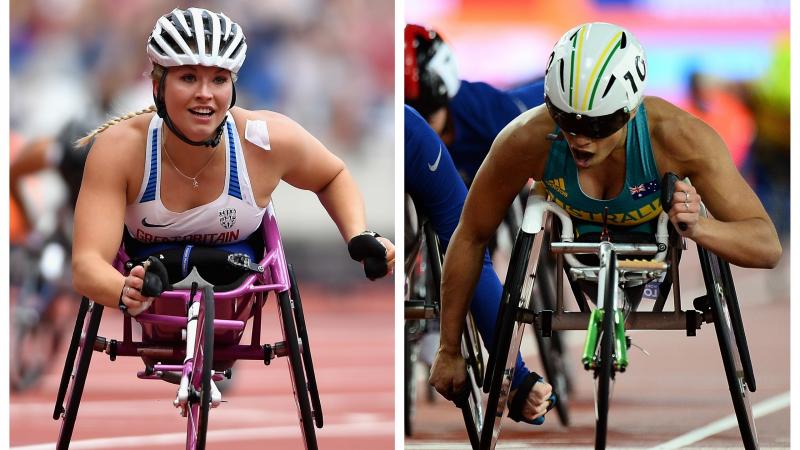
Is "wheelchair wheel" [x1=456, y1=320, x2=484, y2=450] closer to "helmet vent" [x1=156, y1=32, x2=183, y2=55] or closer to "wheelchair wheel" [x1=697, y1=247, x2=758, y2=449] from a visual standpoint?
"wheelchair wheel" [x1=697, y1=247, x2=758, y2=449]

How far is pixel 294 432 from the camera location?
804 centimetres

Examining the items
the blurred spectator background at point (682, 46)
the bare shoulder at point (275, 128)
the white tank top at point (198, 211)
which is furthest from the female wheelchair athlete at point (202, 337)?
the blurred spectator background at point (682, 46)

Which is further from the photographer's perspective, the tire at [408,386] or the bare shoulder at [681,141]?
the tire at [408,386]

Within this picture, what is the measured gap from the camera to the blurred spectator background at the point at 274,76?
370 inches

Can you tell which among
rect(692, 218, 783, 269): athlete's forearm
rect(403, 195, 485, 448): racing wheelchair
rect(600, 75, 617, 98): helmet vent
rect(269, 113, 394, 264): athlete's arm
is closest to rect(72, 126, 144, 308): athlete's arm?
rect(269, 113, 394, 264): athlete's arm

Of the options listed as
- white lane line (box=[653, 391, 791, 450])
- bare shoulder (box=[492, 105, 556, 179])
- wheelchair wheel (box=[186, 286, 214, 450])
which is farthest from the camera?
white lane line (box=[653, 391, 791, 450])

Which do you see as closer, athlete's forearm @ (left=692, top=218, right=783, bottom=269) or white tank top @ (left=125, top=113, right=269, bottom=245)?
athlete's forearm @ (left=692, top=218, right=783, bottom=269)

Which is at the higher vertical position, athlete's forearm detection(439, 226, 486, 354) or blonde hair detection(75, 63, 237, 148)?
blonde hair detection(75, 63, 237, 148)

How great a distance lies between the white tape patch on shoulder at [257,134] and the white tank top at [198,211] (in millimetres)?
16

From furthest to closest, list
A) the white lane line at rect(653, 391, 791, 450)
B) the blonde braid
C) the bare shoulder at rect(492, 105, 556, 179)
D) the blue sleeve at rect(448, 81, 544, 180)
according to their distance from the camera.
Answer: the blue sleeve at rect(448, 81, 544, 180)
the white lane line at rect(653, 391, 791, 450)
the blonde braid
the bare shoulder at rect(492, 105, 556, 179)

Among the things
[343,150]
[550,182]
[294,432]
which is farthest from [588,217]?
[343,150]

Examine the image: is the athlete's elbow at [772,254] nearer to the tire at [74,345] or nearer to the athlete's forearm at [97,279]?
the athlete's forearm at [97,279]

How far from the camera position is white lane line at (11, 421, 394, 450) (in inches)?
286

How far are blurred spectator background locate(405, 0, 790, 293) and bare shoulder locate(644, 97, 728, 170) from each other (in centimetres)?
256
